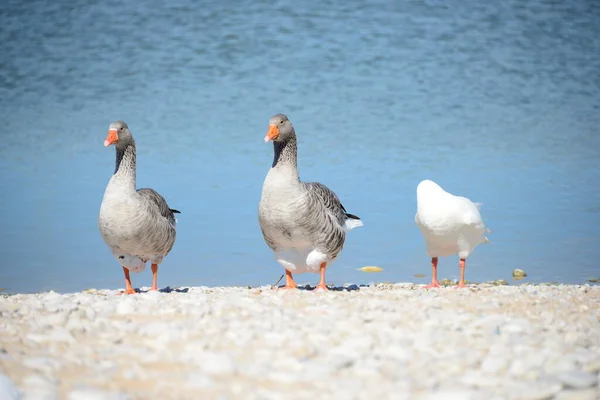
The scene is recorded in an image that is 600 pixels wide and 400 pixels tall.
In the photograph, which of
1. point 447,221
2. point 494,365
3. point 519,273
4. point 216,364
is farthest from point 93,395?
point 519,273

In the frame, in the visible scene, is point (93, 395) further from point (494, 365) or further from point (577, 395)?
point (577, 395)

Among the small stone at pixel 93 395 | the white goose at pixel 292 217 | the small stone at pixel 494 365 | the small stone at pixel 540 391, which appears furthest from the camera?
the white goose at pixel 292 217

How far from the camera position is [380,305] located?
7832 mm

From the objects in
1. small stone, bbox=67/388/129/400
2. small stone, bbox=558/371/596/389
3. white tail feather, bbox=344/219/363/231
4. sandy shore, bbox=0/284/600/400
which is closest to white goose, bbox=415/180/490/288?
white tail feather, bbox=344/219/363/231

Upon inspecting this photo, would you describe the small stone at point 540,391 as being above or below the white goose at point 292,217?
below

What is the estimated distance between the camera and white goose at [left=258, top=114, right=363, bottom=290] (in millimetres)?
9906

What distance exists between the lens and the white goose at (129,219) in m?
10.2

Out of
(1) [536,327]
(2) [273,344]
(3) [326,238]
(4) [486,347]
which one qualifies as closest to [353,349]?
(2) [273,344]

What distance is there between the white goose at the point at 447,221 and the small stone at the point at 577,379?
518cm

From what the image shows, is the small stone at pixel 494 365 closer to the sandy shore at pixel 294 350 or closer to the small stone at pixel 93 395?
the sandy shore at pixel 294 350

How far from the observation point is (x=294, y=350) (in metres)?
5.77

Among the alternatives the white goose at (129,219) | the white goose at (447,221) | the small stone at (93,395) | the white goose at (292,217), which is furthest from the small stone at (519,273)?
the small stone at (93,395)

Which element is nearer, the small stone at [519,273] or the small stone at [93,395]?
the small stone at [93,395]

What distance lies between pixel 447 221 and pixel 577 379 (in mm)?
5326
